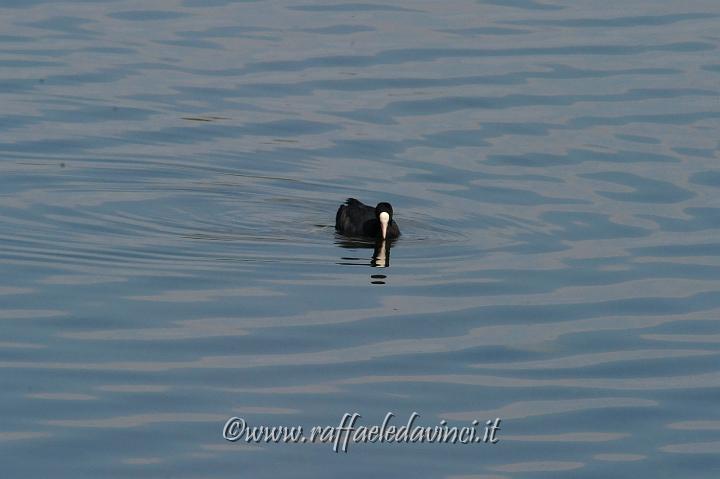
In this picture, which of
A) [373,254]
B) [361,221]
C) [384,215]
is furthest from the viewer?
[361,221]

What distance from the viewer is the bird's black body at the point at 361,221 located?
16906mm

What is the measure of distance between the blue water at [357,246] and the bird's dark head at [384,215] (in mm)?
264

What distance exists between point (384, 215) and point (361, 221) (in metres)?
0.32

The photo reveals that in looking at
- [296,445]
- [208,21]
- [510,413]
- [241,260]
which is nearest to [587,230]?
[241,260]

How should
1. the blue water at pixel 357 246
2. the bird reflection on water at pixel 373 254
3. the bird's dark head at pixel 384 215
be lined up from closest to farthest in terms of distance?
the blue water at pixel 357 246, the bird reflection on water at pixel 373 254, the bird's dark head at pixel 384 215

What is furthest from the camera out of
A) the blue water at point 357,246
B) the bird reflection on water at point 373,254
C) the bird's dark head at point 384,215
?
the bird's dark head at point 384,215

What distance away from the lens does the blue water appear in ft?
35.6

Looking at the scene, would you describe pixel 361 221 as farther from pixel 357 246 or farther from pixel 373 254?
pixel 373 254

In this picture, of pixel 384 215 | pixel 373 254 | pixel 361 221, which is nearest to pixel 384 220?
pixel 384 215

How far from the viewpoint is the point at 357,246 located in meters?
17.0

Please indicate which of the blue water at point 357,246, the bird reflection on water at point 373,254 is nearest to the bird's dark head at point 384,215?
the bird reflection on water at point 373,254

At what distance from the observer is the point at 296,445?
10430 mm

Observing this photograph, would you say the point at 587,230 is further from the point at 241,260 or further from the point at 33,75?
the point at 33,75

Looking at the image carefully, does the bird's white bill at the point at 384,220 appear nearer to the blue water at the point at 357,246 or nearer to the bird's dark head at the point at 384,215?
the bird's dark head at the point at 384,215
